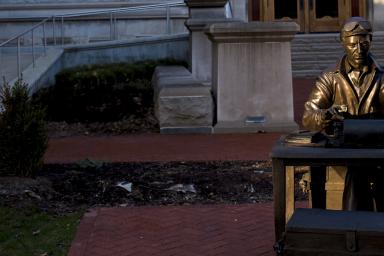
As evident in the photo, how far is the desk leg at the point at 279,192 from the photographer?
484 cm

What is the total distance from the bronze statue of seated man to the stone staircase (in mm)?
14993

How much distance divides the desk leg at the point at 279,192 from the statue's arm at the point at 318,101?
1.66ft

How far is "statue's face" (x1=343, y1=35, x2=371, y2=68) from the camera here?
5059 millimetres

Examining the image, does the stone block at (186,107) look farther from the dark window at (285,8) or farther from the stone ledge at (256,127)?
the dark window at (285,8)

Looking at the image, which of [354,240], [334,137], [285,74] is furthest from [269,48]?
[354,240]

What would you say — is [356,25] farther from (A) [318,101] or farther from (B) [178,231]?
(B) [178,231]

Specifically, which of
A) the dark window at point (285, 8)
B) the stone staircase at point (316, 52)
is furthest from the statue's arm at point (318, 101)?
the dark window at point (285, 8)

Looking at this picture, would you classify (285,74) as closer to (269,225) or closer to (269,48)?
(269,48)

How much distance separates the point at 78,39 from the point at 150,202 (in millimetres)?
14581

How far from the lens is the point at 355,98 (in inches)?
205

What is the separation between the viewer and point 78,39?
21.9m

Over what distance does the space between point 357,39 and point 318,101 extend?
0.52 m

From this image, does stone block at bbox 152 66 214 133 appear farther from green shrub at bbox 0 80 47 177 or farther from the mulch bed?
green shrub at bbox 0 80 47 177

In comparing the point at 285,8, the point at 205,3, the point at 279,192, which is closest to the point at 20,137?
the point at 279,192
